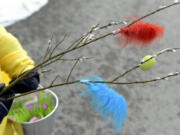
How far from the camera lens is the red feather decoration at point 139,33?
1.48ft

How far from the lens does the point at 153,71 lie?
177 cm

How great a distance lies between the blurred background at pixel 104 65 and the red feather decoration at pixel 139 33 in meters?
0.52

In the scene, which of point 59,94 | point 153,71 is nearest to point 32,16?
point 59,94

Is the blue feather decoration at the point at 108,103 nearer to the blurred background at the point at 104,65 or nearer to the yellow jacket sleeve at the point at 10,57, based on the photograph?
the yellow jacket sleeve at the point at 10,57

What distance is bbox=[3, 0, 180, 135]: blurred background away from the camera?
1.41 metres

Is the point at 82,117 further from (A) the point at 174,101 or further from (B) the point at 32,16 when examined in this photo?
(B) the point at 32,16

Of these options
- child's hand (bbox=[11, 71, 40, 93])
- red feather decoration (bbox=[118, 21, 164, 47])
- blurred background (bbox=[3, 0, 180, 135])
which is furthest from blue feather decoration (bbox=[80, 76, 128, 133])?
blurred background (bbox=[3, 0, 180, 135])

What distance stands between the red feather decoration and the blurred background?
516 mm

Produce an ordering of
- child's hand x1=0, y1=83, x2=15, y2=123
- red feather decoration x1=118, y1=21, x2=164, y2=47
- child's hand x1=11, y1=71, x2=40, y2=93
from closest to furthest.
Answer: red feather decoration x1=118, y1=21, x2=164, y2=47
child's hand x1=0, y1=83, x2=15, y2=123
child's hand x1=11, y1=71, x2=40, y2=93

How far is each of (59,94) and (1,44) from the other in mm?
738

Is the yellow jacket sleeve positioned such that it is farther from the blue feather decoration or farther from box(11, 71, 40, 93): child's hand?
the blue feather decoration

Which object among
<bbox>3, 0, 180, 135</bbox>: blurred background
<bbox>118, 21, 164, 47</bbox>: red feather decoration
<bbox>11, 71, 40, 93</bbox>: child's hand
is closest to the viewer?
<bbox>118, 21, 164, 47</bbox>: red feather decoration

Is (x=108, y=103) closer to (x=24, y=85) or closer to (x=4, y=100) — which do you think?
(x=4, y=100)

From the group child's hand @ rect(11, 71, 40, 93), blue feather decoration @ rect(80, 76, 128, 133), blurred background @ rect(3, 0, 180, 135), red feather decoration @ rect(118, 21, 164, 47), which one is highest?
red feather decoration @ rect(118, 21, 164, 47)
